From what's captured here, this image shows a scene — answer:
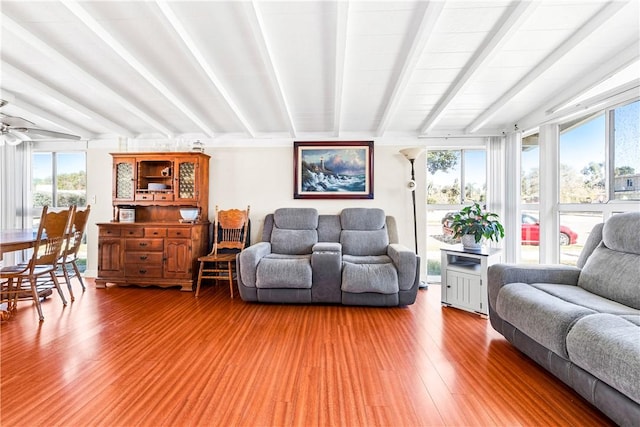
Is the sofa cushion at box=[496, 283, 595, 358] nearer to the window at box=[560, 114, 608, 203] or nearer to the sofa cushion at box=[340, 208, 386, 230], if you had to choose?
the window at box=[560, 114, 608, 203]

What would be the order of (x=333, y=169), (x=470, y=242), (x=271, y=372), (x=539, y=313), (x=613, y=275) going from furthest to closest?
1. (x=333, y=169)
2. (x=470, y=242)
3. (x=613, y=275)
4. (x=271, y=372)
5. (x=539, y=313)

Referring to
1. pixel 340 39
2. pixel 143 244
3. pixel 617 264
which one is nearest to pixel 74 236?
pixel 143 244

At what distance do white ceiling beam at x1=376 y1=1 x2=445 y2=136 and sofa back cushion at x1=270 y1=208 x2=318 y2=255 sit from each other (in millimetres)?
1680

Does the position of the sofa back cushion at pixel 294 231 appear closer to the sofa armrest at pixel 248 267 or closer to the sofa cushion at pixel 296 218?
the sofa cushion at pixel 296 218

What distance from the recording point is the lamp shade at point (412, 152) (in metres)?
3.57

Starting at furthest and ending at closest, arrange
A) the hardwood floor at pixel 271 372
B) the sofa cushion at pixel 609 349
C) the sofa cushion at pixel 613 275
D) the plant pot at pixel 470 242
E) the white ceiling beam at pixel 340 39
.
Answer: the plant pot at pixel 470 242 < the sofa cushion at pixel 613 275 < the white ceiling beam at pixel 340 39 < the hardwood floor at pixel 271 372 < the sofa cushion at pixel 609 349

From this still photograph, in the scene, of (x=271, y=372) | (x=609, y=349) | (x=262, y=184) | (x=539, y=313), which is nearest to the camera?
(x=609, y=349)

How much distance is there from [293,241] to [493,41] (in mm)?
2735

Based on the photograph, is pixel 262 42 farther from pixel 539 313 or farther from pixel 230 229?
pixel 230 229

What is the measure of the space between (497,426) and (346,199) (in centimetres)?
294

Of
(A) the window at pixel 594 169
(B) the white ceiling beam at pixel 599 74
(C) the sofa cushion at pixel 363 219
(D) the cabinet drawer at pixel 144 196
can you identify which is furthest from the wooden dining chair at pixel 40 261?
(A) the window at pixel 594 169

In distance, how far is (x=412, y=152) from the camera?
359cm

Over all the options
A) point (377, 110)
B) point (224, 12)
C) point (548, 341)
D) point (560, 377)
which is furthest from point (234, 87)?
point (560, 377)

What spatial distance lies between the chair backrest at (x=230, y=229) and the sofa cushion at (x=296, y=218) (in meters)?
0.45
